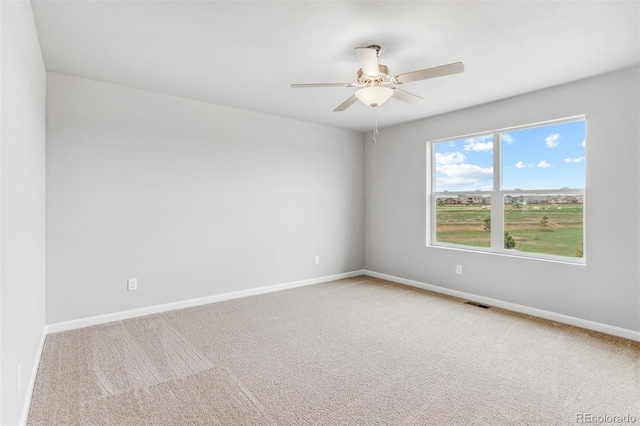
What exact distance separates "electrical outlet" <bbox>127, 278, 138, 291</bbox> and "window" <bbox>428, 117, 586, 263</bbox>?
388 centimetres

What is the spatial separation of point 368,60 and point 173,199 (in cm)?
270

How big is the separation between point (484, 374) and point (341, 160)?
3771 mm

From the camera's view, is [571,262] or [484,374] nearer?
[484,374]

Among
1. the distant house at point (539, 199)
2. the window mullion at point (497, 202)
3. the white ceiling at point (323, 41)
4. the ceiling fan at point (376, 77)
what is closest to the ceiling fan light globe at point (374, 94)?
the ceiling fan at point (376, 77)

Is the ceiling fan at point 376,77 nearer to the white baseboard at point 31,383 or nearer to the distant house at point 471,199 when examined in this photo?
the distant house at point 471,199

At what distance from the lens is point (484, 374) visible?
93.4 inches

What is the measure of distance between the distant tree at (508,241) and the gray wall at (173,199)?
2.42 m

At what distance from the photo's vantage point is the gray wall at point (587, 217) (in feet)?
9.84

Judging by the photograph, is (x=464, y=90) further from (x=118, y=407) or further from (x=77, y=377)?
(x=77, y=377)

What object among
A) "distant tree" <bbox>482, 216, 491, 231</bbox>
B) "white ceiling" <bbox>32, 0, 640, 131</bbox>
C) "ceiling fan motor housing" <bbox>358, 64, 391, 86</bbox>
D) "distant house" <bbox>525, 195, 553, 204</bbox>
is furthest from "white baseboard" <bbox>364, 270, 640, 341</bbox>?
"ceiling fan motor housing" <bbox>358, 64, 391, 86</bbox>

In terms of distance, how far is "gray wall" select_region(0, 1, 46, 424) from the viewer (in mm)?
1472

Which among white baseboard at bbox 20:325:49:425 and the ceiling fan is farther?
the ceiling fan

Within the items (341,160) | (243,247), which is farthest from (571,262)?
(243,247)

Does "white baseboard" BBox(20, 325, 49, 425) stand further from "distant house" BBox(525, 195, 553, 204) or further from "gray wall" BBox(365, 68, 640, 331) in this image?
"distant house" BBox(525, 195, 553, 204)
